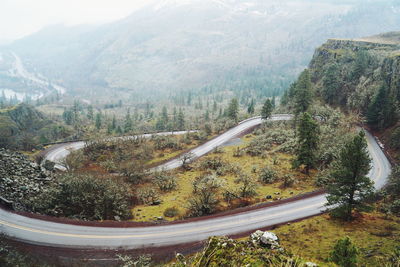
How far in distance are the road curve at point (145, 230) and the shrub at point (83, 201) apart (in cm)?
291

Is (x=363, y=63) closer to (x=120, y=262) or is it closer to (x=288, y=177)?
(x=288, y=177)

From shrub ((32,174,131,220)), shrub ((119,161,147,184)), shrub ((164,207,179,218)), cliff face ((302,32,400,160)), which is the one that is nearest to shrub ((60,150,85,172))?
shrub ((119,161,147,184))

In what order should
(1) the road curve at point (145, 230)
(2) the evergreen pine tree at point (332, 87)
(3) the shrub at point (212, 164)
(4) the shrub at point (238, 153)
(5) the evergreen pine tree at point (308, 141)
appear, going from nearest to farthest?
(1) the road curve at point (145, 230), (5) the evergreen pine tree at point (308, 141), (3) the shrub at point (212, 164), (4) the shrub at point (238, 153), (2) the evergreen pine tree at point (332, 87)

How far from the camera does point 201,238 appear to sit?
90.2ft

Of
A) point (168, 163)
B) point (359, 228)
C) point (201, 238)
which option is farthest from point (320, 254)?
point (168, 163)

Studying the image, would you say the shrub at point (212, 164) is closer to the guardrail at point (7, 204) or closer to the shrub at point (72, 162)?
the shrub at point (72, 162)

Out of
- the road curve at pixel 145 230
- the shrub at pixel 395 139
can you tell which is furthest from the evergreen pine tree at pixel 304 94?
the road curve at pixel 145 230

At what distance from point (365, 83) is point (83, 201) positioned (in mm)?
78997

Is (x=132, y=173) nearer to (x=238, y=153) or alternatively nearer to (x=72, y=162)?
(x=72, y=162)

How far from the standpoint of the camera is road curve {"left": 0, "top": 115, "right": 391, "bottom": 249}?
25.9 meters

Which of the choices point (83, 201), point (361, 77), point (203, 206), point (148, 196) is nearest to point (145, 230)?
point (203, 206)

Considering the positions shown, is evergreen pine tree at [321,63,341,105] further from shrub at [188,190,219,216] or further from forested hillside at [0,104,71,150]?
forested hillside at [0,104,71,150]

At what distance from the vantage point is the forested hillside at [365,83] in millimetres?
59031

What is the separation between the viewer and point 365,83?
2884 inches
